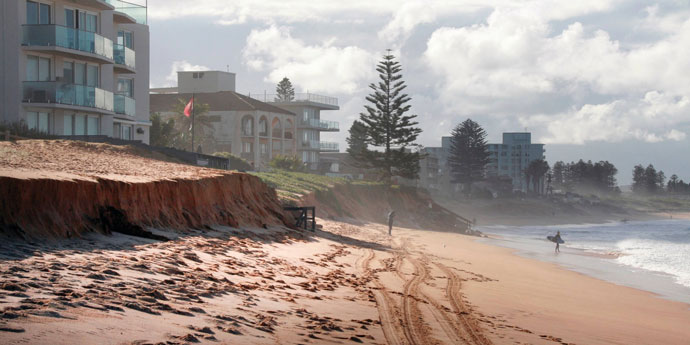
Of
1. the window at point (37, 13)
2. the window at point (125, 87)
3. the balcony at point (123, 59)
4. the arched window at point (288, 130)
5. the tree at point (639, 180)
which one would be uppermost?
the window at point (37, 13)

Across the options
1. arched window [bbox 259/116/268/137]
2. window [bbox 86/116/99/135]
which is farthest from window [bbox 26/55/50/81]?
arched window [bbox 259/116/268/137]

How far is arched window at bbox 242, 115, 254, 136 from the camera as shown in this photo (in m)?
58.2

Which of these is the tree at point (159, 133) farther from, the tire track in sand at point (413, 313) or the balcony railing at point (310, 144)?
the tire track in sand at point (413, 313)

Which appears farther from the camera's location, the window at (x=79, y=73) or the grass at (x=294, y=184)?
the grass at (x=294, y=184)

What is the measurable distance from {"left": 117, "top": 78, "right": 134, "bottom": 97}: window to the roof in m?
24.1

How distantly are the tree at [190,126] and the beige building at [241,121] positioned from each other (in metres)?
1.05

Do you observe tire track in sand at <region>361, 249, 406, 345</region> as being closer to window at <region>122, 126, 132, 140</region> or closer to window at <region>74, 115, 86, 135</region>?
window at <region>74, 115, 86, 135</region>

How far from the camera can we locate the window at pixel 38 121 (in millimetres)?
25016

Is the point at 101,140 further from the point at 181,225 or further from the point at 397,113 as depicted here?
the point at 397,113

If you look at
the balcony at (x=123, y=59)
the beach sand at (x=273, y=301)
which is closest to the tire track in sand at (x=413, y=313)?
the beach sand at (x=273, y=301)

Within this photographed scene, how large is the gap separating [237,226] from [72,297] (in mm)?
9931

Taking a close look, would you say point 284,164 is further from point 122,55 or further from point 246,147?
point 122,55

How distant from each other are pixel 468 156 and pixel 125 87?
224 feet

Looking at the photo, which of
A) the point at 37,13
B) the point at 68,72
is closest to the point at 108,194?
the point at 37,13
